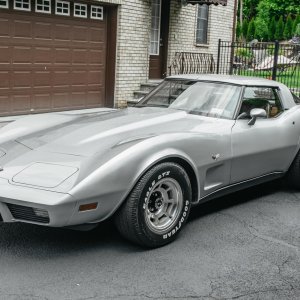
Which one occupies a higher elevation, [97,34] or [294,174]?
[97,34]

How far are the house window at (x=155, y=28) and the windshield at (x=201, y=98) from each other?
971cm

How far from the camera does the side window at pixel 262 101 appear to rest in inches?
226

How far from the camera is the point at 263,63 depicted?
18594 mm

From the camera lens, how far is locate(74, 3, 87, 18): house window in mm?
12729

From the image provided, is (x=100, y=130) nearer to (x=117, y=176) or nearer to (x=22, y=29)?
(x=117, y=176)

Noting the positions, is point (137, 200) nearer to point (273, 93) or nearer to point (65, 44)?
point (273, 93)

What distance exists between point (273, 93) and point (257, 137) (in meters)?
0.93

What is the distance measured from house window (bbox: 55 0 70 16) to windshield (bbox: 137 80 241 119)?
23.2ft

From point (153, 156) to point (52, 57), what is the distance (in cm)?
856

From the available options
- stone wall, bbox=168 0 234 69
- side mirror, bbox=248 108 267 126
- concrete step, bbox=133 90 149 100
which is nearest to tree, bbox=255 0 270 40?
stone wall, bbox=168 0 234 69

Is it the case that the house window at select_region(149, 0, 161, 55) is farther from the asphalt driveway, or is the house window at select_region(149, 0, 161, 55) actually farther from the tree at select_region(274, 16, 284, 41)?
the tree at select_region(274, 16, 284, 41)

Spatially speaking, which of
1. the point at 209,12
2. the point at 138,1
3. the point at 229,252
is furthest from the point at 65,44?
the point at 229,252

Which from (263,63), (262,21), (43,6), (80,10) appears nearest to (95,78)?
(80,10)

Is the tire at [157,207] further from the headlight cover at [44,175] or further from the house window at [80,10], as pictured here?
the house window at [80,10]
